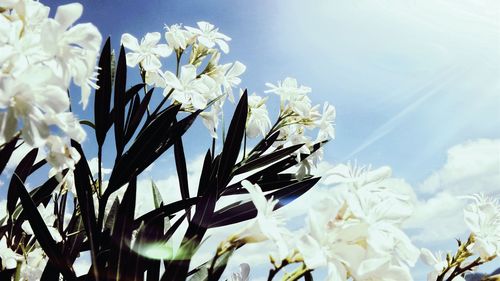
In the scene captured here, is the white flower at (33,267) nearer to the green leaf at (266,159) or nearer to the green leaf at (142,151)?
the green leaf at (142,151)

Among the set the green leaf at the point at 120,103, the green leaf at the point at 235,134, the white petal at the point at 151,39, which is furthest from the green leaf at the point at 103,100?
the green leaf at the point at 235,134

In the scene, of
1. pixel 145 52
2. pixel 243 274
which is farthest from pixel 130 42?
pixel 243 274

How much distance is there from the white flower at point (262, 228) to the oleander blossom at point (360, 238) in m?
0.03

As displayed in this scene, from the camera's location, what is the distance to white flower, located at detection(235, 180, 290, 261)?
25.2 inches

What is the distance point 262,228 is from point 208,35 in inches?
46.6

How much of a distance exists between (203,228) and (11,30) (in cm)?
52

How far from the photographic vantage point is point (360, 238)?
25.5 inches

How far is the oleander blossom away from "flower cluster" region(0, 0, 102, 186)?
35cm

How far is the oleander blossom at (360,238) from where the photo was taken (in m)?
0.62

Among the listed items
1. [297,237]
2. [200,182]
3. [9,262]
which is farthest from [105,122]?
[297,237]

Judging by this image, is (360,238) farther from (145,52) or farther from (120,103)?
(145,52)

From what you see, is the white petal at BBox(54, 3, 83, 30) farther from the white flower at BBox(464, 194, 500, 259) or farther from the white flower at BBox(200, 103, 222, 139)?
the white flower at BBox(200, 103, 222, 139)

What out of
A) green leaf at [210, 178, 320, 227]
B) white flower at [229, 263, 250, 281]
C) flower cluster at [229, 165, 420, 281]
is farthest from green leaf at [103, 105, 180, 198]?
flower cluster at [229, 165, 420, 281]

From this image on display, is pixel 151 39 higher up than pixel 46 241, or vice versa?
pixel 151 39
